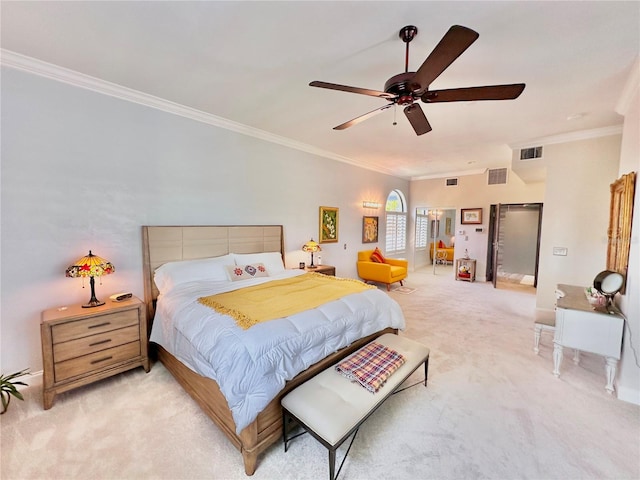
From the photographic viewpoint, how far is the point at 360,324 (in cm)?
241

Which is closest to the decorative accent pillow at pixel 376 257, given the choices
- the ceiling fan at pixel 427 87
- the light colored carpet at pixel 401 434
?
the light colored carpet at pixel 401 434

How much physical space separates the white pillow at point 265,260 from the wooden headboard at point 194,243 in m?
0.22

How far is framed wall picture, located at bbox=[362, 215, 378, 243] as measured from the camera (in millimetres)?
6305

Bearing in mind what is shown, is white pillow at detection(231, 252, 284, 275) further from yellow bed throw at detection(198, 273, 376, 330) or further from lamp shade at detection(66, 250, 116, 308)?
lamp shade at detection(66, 250, 116, 308)

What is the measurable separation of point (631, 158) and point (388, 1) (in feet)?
9.69

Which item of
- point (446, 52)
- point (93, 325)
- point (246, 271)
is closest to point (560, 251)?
point (446, 52)

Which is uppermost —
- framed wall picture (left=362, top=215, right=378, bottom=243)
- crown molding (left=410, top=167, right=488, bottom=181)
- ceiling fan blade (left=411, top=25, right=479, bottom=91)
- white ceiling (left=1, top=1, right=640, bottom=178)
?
crown molding (left=410, top=167, right=488, bottom=181)

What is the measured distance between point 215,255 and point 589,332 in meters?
4.17

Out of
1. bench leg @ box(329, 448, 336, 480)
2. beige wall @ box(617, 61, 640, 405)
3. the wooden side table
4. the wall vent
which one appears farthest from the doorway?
bench leg @ box(329, 448, 336, 480)

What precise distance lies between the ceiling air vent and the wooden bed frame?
570 centimetres

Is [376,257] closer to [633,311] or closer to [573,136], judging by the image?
[573,136]

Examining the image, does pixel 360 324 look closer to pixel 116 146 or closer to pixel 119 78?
pixel 116 146

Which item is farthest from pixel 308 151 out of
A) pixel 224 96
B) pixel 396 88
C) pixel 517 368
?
pixel 517 368

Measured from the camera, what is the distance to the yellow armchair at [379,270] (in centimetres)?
566
